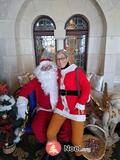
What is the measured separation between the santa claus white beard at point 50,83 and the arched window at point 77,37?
2.83ft

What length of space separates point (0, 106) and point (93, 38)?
66.6 inches

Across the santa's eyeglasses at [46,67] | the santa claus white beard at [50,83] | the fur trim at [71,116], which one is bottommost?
the fur trim at [71,116]

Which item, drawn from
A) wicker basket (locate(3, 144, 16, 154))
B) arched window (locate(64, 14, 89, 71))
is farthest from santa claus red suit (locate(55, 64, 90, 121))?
arched window (locate(64, 14, 89, 71))

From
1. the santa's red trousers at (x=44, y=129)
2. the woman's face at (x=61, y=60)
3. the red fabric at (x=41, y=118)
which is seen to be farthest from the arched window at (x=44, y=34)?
the santa's red trousers at (x=44, y=129)

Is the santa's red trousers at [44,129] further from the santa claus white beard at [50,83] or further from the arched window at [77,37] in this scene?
the arched window at [77,37]

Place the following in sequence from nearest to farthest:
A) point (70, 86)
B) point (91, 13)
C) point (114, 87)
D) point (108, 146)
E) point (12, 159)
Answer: point (70, 86) → point (12, 159) → point (108, 146) → point (91, 13) → point (114, 87)

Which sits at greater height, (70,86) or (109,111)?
(70,86)

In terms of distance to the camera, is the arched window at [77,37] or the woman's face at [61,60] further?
the arched window at [77,37]

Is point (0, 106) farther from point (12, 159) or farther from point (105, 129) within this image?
point (105, 129)

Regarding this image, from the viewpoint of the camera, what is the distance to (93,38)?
2.61m

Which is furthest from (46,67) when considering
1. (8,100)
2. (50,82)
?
(8,100)

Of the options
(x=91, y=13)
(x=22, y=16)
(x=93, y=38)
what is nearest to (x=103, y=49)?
(x=93, y=38)

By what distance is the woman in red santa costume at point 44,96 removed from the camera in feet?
6.05

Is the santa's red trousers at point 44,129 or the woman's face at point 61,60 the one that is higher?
the woman's face at point 61,60
